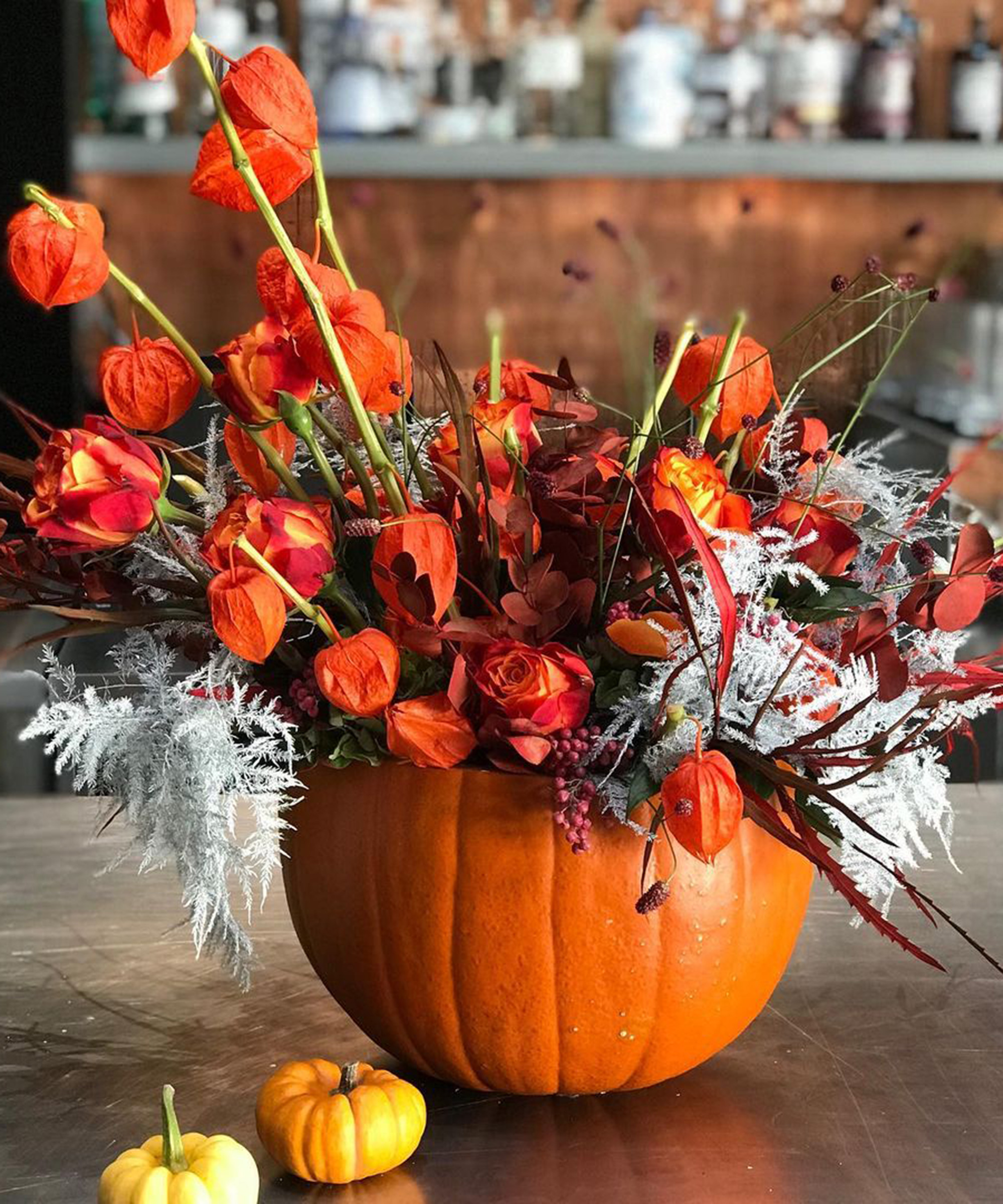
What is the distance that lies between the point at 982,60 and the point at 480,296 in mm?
801

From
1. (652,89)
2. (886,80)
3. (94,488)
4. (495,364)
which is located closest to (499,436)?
(495,364)

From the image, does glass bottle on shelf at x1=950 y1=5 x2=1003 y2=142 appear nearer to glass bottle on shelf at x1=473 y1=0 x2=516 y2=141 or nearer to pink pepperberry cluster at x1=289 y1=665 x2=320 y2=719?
glass bottle on shelf at x1=473 y1=0 x2=516 y2=141

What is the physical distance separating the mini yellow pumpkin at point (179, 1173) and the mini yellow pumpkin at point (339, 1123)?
3 centimetres

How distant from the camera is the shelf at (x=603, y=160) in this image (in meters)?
2.16

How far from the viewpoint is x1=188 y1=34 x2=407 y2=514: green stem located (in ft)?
1.65

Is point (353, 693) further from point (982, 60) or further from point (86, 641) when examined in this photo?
point (982, 60)

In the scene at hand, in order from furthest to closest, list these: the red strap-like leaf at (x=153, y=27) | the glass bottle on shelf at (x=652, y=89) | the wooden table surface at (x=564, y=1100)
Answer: the glass bottle on shelf at (x=652, y=89) → the wooden table surface at (x=564, y=1100) → the red strap-like leaf at (x=153, y=27)

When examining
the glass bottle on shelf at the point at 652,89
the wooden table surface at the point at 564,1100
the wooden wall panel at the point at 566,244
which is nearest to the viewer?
the wooden table surface at the point at 564,1100

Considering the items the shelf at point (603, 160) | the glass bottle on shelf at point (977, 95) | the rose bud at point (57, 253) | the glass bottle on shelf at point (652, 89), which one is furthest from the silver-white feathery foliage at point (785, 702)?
the glass bottle on shelf at point (977, 95)

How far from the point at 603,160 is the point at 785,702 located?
176 cm

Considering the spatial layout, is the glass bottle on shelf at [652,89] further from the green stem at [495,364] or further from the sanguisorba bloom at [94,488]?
the sanguisorba bloom at [94,488]

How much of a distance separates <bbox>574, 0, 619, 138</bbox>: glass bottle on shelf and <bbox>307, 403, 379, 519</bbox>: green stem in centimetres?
185

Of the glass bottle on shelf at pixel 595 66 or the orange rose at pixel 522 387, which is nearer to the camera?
the orange rose at pixel 522 387

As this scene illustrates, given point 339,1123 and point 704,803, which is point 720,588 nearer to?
point 704,803
